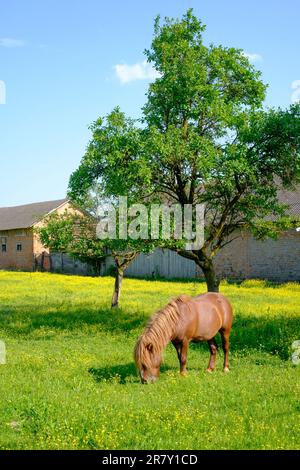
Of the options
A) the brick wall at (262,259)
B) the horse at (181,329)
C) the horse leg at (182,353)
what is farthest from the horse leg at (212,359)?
the brick wall at (262,259)

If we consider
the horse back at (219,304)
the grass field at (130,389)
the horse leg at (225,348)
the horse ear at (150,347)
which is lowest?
the grass field at (130,389)

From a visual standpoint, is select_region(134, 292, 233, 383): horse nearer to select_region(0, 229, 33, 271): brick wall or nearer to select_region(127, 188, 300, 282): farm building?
select_region(127, 188, 300, 282): farm building

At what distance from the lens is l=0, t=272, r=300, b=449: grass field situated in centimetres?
709

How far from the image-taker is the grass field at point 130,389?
23.2 ft

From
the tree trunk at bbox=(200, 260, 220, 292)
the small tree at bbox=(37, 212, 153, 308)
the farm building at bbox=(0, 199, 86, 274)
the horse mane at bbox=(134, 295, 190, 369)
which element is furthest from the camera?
the farm building at bbox=(0, 199, 86, 274)

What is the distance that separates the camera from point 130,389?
9.69 meters

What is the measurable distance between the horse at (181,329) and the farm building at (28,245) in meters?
34.2

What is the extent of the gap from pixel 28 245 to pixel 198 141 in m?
38.2

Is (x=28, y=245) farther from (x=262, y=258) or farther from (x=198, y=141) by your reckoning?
(x=198, y=141)

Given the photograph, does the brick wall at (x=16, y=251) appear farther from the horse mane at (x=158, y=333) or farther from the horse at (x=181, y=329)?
the horse mane at (x=158, y=333)

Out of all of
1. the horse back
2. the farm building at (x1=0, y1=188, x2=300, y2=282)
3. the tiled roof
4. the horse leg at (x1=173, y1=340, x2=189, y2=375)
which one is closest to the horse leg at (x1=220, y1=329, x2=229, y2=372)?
the horse back

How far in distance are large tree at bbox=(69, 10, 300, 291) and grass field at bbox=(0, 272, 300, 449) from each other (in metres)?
3.32

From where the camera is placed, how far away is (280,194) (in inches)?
1300
